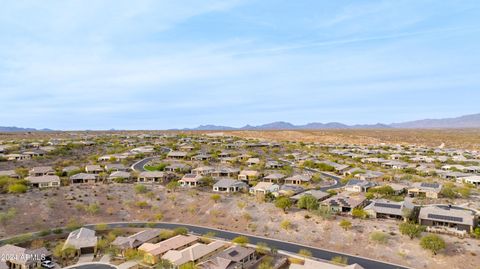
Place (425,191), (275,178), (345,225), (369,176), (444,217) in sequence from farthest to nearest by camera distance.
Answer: (369,176)
(275,178)
(425,191)
(345,225)
(444,217)

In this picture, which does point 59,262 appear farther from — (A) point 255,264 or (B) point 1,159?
(B) point 1,159

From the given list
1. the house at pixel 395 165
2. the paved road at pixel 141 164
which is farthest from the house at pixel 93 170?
the house at pixel 395 165

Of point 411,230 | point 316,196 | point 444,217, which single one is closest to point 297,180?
point 316,196

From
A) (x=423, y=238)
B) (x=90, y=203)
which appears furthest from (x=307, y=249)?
(x=90, y=203)

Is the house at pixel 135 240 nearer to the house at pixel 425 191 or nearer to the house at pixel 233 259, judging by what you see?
the house at pixel 233 259

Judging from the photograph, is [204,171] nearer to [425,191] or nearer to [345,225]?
[345,225]

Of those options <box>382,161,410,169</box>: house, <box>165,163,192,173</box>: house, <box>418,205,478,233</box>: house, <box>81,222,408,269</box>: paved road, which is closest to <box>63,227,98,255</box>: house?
<box>81,222,408,269</box>: paved road
